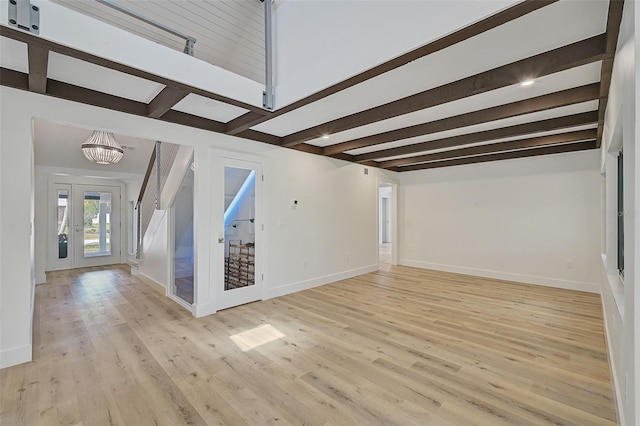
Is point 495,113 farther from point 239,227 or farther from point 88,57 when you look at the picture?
point 88,57

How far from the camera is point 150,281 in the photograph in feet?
17.0

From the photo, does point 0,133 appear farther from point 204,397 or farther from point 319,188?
point 319,188

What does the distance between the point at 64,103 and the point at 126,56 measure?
127cm

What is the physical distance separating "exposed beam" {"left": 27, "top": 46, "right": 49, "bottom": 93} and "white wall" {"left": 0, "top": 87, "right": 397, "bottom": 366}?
0.60 feet

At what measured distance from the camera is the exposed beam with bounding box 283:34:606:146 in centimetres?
195

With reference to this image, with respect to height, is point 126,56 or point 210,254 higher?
point 126,56

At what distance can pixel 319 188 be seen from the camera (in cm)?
515

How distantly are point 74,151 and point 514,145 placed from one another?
827cm

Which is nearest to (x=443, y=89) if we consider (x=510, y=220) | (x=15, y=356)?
(x=510, y=220)

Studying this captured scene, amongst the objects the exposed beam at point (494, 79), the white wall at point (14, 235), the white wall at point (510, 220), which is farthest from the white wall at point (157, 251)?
the white wall at point (510, 220)

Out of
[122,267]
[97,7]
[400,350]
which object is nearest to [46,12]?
[97,7]

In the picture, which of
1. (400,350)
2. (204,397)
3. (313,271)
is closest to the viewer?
(204,397)

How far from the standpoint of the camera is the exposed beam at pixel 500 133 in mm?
3387

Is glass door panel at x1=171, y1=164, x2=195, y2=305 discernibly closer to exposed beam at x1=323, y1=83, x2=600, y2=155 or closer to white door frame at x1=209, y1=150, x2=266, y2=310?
white door frame at x1=209, y1=150, x2=266, y2=310
